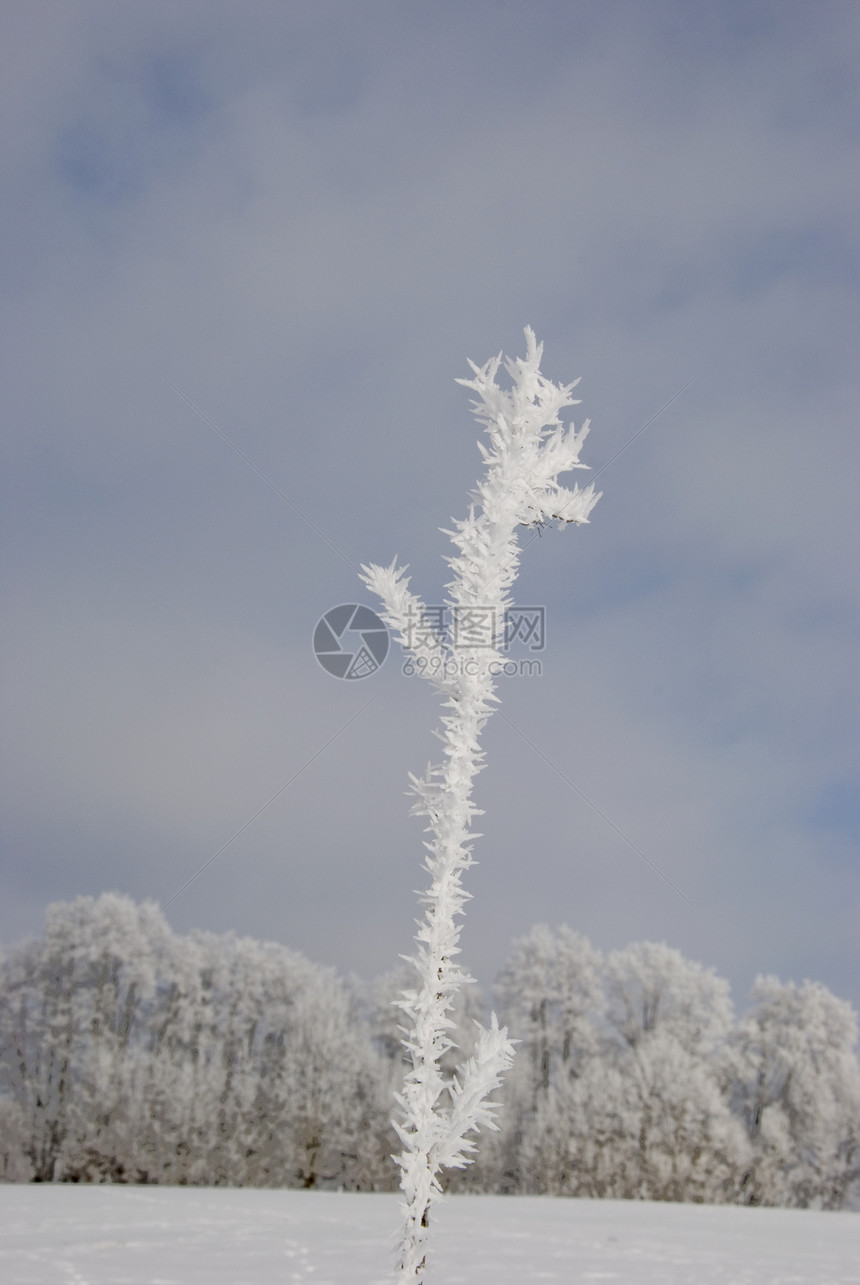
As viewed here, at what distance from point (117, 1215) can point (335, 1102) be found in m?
20.3

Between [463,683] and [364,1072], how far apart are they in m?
38.9

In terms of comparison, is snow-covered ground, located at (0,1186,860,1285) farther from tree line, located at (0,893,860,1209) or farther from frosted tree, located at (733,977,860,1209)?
frosted tree, located at (733,977,860,1209)

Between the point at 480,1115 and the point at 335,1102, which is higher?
the point at 480,1115

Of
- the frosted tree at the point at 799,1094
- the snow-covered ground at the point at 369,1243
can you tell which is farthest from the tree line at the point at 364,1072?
the snow-covered ground at the point at 369,1243

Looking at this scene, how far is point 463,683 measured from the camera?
4.31m

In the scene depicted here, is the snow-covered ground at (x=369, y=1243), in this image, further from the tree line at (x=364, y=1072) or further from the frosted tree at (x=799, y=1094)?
the frosted tree at (x=799, y=1094)

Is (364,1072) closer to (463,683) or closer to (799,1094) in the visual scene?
(799,1094)

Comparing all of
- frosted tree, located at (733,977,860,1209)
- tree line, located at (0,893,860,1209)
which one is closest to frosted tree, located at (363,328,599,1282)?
tree line, located at (0,893,860,1209)

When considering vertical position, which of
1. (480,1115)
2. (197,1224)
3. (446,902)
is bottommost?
(197,1224)

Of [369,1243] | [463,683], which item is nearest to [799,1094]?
[369,1243]

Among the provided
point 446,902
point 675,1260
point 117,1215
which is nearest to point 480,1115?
point 446,902

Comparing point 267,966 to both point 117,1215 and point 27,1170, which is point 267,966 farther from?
point 117,1215

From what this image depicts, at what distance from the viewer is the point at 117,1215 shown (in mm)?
18734

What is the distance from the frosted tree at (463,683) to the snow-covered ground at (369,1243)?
28.8 feet
